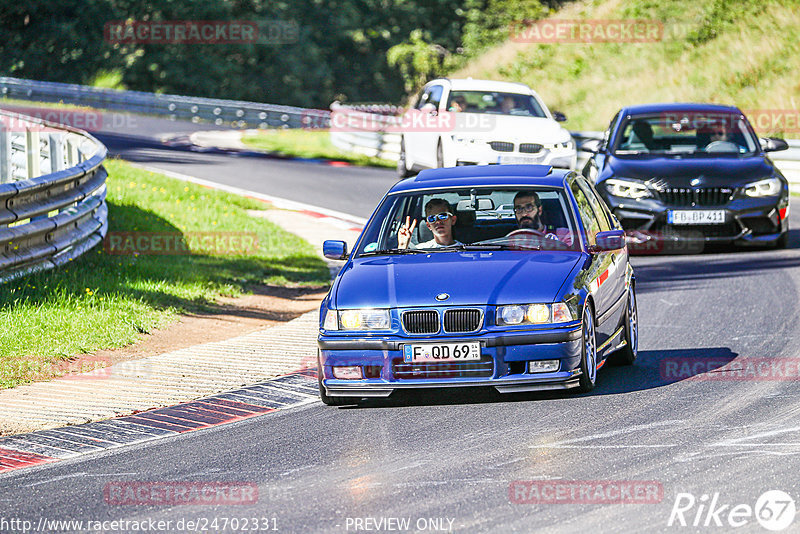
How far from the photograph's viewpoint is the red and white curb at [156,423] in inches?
300

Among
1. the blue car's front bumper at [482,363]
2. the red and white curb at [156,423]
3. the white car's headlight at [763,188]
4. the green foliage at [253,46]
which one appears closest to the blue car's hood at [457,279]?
the blue car's front bumper at [482,363]

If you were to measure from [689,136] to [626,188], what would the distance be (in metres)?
1.56

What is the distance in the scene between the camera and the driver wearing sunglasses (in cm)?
910

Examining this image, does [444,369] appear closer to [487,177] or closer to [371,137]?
[487,177]

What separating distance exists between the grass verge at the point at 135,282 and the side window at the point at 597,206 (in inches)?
160

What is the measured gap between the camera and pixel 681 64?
36594 mm

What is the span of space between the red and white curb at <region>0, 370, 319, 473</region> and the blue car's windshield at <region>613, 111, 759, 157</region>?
7876 millimetres

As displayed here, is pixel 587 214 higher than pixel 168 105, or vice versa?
pixel 587 214

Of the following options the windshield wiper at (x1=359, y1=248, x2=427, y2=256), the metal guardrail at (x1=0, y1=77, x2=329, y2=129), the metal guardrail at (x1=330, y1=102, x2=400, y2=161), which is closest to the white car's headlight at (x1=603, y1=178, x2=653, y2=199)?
the windshield wiper at (x1=359, y1=248, x2=427, y2=256)

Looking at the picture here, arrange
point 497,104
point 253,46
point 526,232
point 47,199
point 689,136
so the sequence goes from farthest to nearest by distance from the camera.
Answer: point 253,46 < point 497,104 < point 689,136 < point 47,199 < point 526,232

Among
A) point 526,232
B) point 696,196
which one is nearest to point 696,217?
point 696,196

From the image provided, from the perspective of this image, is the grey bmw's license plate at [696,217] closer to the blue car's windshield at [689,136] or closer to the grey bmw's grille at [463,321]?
the blue car's windshield at [689,136]

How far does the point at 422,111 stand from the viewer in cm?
2156

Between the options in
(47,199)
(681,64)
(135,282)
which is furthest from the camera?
(681,64)
